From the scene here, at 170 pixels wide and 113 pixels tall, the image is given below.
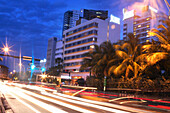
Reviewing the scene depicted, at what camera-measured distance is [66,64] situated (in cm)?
8150

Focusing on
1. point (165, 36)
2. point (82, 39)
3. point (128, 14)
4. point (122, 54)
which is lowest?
point (122, 54)

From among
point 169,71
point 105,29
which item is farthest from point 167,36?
point 105,29

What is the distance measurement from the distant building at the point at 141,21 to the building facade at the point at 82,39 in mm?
18481

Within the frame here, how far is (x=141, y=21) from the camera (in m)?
91.8

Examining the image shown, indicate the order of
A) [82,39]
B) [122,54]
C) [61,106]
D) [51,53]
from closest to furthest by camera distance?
[61,106], [122,54], [82,39], [51,53]

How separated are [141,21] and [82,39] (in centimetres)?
3690

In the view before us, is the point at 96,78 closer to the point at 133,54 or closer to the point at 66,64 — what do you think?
the point at 133,54

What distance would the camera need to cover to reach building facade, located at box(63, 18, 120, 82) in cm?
6931

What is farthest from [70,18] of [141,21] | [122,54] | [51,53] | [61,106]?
[61,106]

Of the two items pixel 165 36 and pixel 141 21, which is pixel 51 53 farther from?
pixel 165 36

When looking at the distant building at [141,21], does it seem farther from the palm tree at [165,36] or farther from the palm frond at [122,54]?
the palm tree at [165,36]

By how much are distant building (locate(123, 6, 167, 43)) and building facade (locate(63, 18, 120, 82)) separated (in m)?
18.5

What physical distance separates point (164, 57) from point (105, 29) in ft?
172

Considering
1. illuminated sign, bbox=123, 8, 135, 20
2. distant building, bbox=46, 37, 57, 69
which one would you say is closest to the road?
illuminated sign, bbox=123, 8, 135, 20
